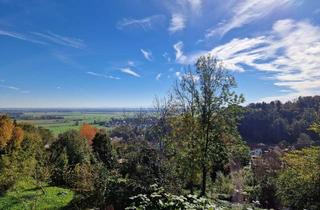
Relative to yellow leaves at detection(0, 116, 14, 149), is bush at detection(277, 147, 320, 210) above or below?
below

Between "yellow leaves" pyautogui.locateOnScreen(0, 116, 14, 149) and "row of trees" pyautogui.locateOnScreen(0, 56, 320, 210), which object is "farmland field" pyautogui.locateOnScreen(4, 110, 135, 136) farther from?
"row of trees" pyautogui.locateOnScreen(0, 56, 320, 210)

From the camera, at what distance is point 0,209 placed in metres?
15.3

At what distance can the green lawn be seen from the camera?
15867mm

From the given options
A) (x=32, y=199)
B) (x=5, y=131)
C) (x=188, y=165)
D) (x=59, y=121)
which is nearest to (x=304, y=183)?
(x=188, y=165)

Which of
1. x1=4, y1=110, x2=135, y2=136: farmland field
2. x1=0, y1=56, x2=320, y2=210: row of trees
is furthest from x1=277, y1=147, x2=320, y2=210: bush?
x1=4, y1=110, x2=135, y2=136: farmland field

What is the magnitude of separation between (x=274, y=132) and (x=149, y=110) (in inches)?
1808

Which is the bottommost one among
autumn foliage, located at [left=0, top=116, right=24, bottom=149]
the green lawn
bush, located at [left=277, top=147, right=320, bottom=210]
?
the green lawn

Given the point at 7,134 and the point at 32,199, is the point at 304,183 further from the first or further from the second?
the point at 7,134

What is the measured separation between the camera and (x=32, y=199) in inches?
686

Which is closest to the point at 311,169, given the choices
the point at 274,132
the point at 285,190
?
the point at 285,190

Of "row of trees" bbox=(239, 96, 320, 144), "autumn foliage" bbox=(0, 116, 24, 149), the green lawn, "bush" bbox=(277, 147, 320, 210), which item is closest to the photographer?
"bush" bbox=(277, 147, 320, 210)

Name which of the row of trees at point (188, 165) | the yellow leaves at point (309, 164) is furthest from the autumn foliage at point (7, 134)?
the yellow leaves at point (309, 164)

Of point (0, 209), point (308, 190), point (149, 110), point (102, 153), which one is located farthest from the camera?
point (102, 153)

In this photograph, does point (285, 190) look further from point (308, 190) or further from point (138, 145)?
point (138, 145)
